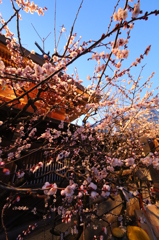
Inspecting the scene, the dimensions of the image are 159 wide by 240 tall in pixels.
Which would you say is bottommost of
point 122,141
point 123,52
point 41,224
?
point 41,224

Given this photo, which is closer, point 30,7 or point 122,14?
point 122,14

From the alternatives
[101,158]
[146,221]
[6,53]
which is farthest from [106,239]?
[6,53]

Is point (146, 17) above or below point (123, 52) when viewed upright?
below

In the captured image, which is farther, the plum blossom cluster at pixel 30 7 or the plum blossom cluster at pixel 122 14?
the plum blossom cluster at pixel 30 7

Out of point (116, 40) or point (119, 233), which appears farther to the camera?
point (119, 233)

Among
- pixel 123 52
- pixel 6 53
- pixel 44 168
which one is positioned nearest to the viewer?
pixel 123 52

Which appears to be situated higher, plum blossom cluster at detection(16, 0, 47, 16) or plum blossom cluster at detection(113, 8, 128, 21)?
plum blossom cluster at detection(16, 0, 47, 16)

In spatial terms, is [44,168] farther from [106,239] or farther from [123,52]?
[123,52]

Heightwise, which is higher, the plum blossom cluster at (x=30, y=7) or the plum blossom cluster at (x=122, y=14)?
the plum blossom cluster at (x=30, y=7)

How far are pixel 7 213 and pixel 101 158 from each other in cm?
512

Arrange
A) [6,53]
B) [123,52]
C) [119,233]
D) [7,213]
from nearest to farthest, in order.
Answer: [123,52], [7,213], [119,233], [6,53]

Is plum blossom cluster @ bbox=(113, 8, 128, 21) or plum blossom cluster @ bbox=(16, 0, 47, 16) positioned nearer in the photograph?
plum blossom cluster @ bbox=(113, 8, 128, 21)

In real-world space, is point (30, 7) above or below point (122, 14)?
above

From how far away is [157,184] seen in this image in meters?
6.87
